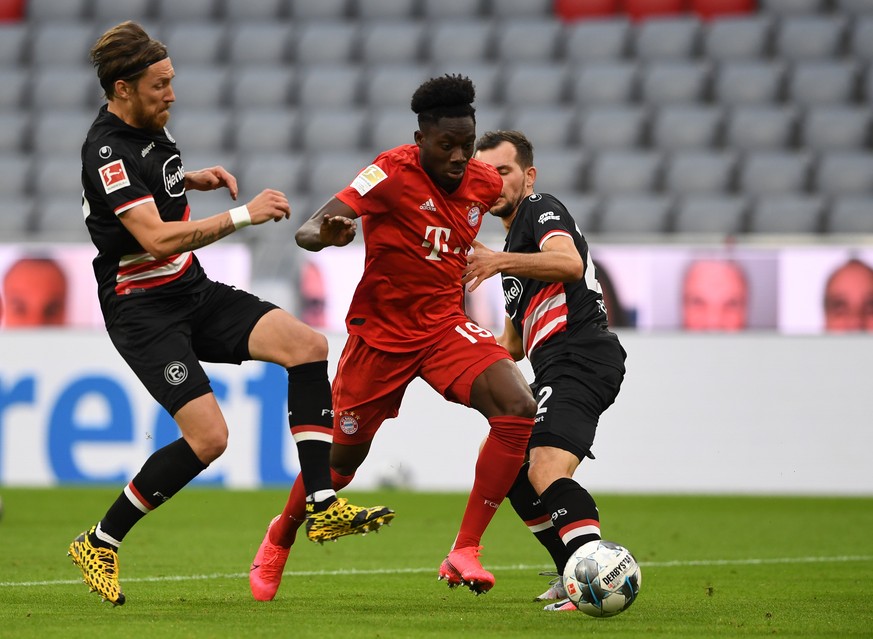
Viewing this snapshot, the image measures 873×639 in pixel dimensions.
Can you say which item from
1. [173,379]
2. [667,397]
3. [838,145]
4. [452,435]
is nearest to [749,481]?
[667,397]

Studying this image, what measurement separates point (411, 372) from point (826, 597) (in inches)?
82.2

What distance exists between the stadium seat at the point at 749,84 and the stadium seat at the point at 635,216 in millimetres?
2161

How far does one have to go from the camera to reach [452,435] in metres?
12.2

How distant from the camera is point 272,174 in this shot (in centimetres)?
1580

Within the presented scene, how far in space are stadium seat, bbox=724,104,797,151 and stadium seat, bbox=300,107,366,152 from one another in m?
4.27

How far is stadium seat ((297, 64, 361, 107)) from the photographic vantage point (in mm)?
17016

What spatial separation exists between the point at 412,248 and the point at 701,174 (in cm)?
984

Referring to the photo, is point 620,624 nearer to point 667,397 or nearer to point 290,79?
point 667,397

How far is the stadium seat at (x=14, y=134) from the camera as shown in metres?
16.9

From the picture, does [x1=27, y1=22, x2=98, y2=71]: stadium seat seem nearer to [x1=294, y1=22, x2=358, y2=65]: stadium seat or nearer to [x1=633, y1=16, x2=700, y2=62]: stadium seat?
[x1=294, y1=22, x2=358, y2=65]: stadium seat

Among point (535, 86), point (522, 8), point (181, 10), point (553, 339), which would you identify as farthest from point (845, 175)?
point (553, 339)

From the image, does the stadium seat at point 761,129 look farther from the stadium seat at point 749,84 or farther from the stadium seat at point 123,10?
the stadium seat at point 123,10

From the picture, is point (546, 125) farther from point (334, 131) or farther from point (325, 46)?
point (325, 46)


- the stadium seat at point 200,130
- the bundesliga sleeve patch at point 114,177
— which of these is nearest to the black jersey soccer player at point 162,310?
the bundesliga sleeve patch at point 114,177
